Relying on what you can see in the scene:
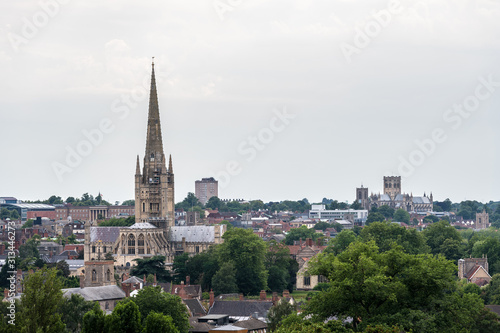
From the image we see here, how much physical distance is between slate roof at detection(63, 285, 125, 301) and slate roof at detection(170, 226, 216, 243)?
2307 inches

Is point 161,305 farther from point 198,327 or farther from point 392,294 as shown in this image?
point 392,294

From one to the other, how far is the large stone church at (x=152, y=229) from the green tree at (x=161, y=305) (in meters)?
59.0

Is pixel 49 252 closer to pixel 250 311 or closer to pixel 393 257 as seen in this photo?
pixel 250 311

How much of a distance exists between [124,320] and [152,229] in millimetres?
90763

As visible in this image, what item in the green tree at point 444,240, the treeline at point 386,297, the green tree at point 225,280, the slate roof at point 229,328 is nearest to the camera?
the treeline at point 386,297

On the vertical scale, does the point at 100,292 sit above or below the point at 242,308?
above

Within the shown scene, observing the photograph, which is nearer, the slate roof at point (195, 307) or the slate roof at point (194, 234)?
the slate roof at point (195, 307)

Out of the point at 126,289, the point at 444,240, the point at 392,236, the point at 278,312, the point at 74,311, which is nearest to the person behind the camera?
the point at 74,311

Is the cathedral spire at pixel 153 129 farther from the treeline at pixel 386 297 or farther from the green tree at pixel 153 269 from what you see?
the treeline at pixel 386 297

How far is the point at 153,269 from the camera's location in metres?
129

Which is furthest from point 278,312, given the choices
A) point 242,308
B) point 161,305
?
point 242,308

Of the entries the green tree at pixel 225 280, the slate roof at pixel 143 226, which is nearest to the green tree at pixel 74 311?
the green tree at pixel 225 280

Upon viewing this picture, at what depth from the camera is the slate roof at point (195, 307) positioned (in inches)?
3748

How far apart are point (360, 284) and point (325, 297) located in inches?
84.3
